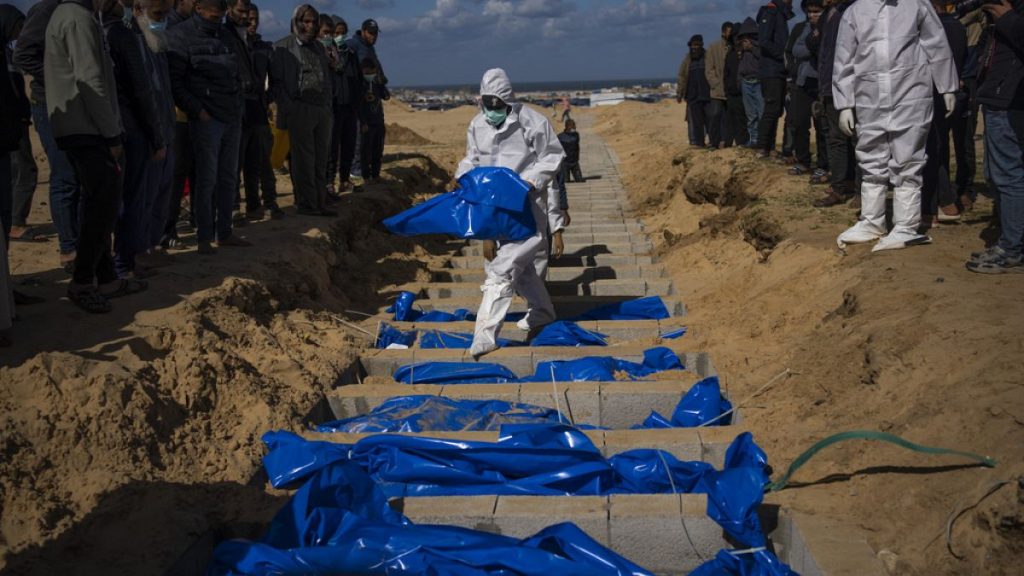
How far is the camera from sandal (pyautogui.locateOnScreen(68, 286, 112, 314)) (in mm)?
5488

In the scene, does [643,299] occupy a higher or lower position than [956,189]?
lower

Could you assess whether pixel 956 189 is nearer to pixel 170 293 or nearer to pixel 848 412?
pixel 848 412

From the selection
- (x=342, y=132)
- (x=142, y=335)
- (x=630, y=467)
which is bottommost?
(x=630, y=467)

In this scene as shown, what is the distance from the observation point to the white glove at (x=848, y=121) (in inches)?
260

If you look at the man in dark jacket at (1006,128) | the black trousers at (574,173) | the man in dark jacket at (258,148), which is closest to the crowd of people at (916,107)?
the man in dark jacket at (1006,128)

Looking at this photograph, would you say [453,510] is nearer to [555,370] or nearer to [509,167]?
[555,370]

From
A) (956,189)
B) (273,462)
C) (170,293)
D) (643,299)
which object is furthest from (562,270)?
(273,462)

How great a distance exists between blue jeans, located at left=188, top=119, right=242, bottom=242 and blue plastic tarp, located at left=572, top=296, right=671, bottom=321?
3.05 meters

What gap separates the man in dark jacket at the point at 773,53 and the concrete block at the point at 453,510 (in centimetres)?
802

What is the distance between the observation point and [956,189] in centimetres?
802

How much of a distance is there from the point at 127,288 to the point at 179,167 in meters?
1.78

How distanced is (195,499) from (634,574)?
6.98 ft

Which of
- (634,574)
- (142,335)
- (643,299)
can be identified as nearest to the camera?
(634,574)

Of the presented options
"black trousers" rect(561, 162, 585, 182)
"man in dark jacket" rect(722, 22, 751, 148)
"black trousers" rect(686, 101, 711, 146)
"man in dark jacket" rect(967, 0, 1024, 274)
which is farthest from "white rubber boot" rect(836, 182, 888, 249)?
"black trousers" rect(561, 162, 585, 182)
